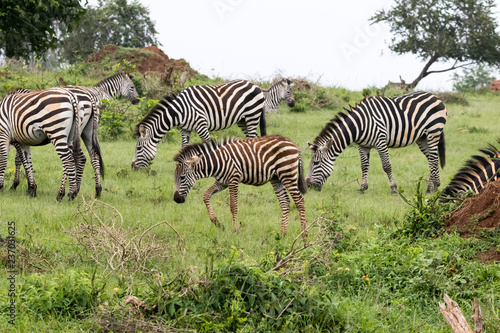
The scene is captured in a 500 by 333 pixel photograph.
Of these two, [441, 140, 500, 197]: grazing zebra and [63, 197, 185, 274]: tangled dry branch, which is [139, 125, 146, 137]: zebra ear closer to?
[63, 197, 185, 274]: tangled dry branch

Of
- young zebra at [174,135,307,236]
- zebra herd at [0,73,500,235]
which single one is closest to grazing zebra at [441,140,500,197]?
zebra herd at [0,73,500,235]

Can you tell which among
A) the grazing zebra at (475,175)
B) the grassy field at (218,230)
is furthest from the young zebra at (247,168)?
the grazing zebra at (475,175)

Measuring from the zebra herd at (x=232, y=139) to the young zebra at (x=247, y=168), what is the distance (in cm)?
2

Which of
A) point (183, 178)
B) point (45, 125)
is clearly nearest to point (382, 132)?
point (183, 178)

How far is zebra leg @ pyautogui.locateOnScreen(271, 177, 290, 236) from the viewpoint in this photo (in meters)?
8.35

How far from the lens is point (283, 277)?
195 inches

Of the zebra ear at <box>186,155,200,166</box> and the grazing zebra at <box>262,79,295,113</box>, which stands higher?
the grazing zebra at <box>262,79,295,113</box>

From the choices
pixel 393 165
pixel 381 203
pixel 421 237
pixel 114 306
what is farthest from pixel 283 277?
pixel 393 165

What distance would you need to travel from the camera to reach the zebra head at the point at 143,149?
12617 mm

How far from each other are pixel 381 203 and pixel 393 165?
442 cm

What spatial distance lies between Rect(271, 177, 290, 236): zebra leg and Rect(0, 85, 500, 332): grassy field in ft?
0.54

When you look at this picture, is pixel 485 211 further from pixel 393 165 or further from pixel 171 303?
pixel 393 165

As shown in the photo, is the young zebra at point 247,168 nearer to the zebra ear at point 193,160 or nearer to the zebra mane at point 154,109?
the zebra ear at point 193,160
